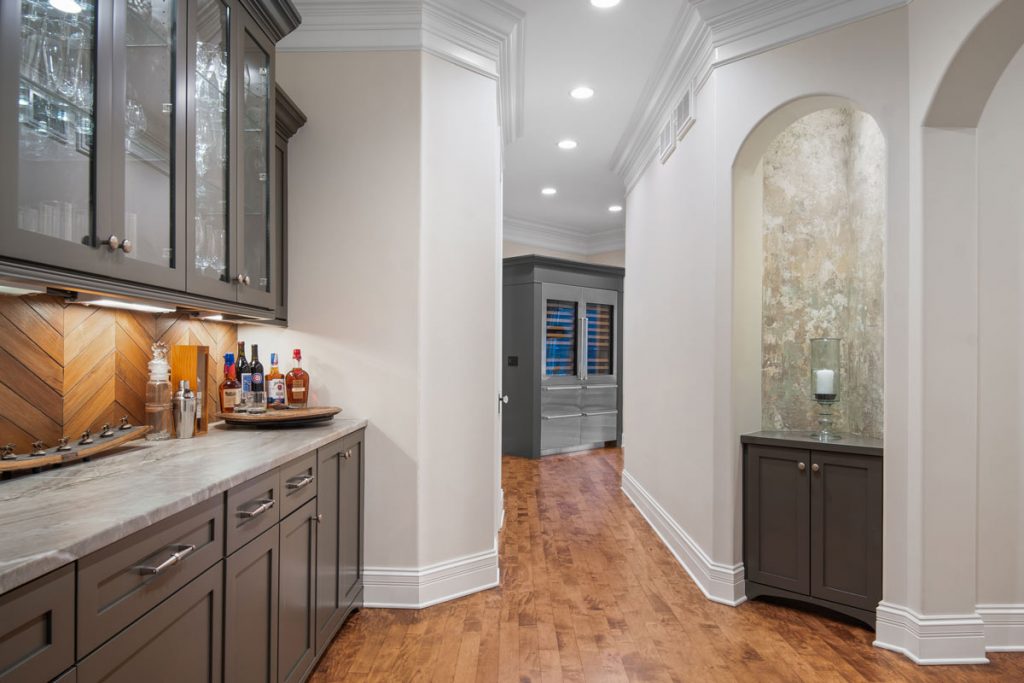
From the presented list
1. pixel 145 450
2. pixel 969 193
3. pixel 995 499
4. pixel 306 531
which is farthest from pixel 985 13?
pixel 145 450

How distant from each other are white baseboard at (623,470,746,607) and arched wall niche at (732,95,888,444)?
0.70 meters

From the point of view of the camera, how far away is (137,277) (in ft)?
4.99

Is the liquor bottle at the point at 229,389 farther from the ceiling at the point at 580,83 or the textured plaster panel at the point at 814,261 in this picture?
the textured plaster panel at the point at 814,261

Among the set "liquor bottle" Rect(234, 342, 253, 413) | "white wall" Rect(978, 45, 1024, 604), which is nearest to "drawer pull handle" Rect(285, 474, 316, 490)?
"liquor bottle" Rect(234, 342, 253, 413)

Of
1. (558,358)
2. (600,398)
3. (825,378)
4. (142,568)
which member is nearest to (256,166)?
(142,568)

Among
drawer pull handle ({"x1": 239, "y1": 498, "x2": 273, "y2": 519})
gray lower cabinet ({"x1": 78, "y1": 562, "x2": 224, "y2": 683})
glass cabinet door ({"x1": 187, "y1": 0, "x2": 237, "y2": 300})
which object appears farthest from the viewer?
glass cabinet door ({"x1": 187, "y1": 0, "x2": 237, "y2": 300})

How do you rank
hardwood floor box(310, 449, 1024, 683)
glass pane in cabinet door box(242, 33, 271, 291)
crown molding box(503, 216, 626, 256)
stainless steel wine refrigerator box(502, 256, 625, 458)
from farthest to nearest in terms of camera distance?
crown molding box(503, 216, 626, 256), stainless steel wine refrigerator box(502, 256, 625, 458), hardwood floor box(310, 449, 1024, 683), glass pane in cabinet door box(242, 33, 271, 291)

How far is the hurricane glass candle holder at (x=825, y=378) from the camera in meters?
2.88

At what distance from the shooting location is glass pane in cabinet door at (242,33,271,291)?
2.18 metres

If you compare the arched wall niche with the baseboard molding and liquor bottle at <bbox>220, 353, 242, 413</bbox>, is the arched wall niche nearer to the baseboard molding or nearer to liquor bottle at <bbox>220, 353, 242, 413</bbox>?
the baseboard molding

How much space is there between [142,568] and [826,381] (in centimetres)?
282

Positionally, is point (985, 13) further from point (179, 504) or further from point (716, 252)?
point (179, 504)

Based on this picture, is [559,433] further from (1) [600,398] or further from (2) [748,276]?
(2) [748,276]

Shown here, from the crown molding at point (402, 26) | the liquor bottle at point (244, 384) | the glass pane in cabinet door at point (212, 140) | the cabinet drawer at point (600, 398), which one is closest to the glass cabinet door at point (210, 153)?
the glass pane in cabinet door at point (212, 140)
